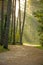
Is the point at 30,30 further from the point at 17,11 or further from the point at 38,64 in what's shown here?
the point at 38,64

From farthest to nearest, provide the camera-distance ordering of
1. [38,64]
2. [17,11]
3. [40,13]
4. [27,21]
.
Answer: [27,21] → [17,11] → [40,13] → [38,64]

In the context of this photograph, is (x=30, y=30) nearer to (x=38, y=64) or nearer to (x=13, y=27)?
(x=13, y=27)

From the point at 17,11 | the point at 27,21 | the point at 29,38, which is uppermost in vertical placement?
the point at 17,11

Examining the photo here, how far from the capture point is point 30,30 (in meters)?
30.7

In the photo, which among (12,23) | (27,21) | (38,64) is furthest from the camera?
(27,21)

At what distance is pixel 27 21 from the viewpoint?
29781 mm

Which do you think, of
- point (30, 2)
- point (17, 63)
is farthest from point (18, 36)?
point (17, 63)

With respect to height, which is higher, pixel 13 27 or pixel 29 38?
pixel 13 27

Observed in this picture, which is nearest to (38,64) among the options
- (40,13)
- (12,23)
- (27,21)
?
(40,13)

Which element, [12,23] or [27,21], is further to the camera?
[27,21]

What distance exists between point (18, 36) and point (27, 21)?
12.7 ft

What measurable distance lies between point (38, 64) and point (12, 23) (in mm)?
15196

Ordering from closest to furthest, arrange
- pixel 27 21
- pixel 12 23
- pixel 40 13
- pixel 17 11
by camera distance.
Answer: pixel 40 13 → pixel 12 23 → pixel 17 11 → pixel 27 21

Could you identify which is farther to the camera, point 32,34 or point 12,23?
point 32,34
